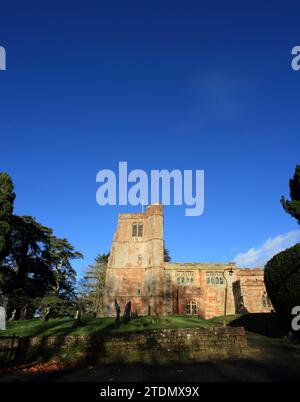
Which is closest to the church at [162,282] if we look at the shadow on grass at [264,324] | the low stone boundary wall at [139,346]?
the shadow on grass at [264,324]

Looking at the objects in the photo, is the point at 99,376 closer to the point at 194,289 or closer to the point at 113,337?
the point at 113,337

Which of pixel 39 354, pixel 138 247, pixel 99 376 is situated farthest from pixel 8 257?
pixel 99 376

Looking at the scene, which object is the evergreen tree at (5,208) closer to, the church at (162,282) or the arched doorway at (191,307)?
the church at (162,282)

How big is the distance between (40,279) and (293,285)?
2844 centimetres

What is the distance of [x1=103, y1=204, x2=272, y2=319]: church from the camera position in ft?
135

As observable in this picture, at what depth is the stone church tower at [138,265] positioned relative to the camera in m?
41.8

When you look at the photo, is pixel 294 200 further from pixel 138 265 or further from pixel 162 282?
pixel 138 265

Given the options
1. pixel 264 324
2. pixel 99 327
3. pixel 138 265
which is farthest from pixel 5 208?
pixel 264 324

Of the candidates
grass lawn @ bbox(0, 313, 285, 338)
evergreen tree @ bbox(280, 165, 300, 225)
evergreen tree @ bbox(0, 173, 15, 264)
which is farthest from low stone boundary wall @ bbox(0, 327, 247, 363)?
evergreen tree @ bbox(0, 173, 15, 264)

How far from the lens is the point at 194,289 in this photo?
4428 cm

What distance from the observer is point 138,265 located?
44.6 metres

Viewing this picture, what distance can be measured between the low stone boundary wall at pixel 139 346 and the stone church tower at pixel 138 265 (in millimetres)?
25929

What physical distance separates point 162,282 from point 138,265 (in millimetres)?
4341

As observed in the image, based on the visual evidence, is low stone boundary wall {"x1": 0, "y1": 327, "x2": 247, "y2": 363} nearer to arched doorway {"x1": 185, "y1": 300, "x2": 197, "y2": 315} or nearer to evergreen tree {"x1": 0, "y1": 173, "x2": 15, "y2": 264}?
evergreen tree {"x1": 0, "y1": 173, "x2": 15, "y2": 264}
